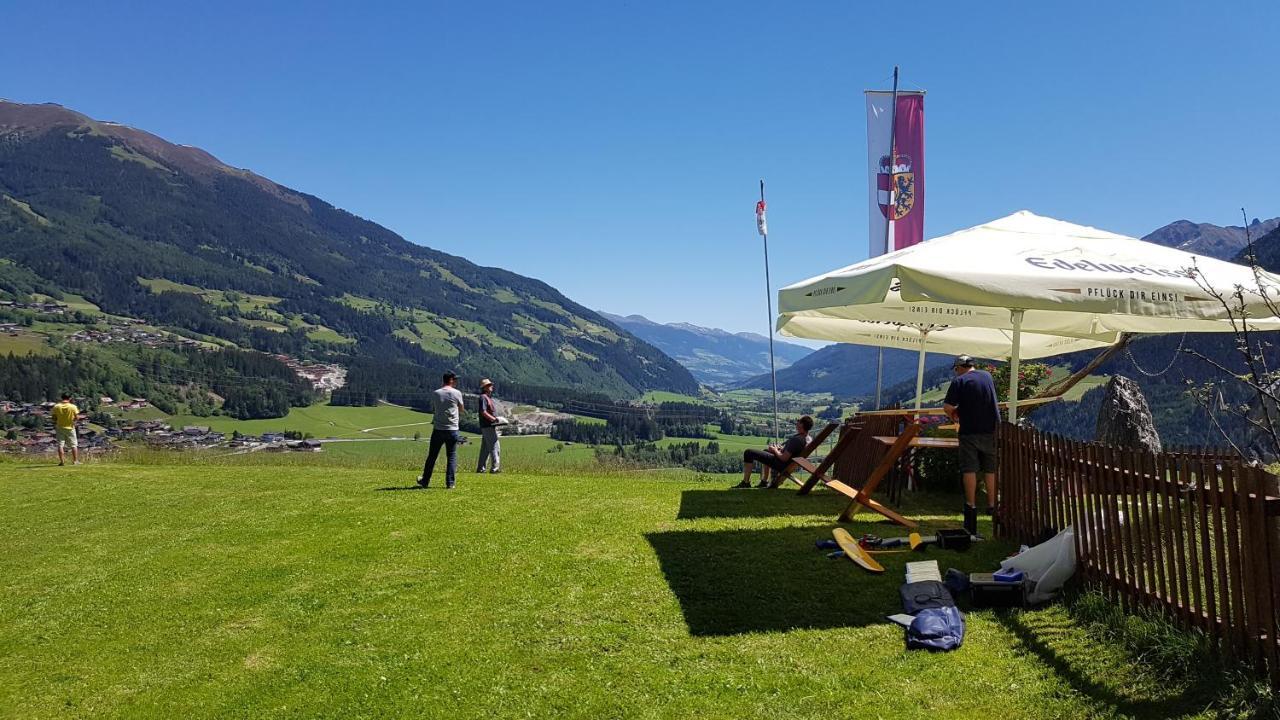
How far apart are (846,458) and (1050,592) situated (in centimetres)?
793

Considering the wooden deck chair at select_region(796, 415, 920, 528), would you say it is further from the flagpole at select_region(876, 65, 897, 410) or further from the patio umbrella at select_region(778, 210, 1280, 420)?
the flagpole at select_region(876, 65, 897, 410)

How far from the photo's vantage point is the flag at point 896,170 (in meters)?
17.5

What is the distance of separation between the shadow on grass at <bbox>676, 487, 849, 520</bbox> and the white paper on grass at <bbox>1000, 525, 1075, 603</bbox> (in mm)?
3573

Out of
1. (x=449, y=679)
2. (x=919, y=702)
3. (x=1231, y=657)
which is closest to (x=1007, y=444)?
(x=1231, y=657)

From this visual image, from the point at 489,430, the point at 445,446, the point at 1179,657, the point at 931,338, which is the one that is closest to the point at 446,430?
the point at 445,446

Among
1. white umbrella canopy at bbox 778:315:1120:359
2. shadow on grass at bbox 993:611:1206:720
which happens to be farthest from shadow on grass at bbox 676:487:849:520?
shadow on grass at bbox 993:611:1206:720

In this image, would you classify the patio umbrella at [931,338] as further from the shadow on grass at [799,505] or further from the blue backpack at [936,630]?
the blue backpack at [936,630]

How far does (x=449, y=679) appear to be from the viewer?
5094mm

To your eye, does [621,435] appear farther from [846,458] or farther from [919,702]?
[919,702]

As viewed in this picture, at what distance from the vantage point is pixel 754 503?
11430mm

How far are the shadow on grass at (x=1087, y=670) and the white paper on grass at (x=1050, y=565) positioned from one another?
344 mm

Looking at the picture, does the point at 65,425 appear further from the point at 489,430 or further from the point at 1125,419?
the point at 1125,419

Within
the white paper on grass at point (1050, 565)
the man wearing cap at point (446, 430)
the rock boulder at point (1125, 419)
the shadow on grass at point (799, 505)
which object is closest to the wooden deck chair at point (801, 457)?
the shadow on grass at point (799, 505)

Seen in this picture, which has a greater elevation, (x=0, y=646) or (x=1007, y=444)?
(x=1007, y=444)
